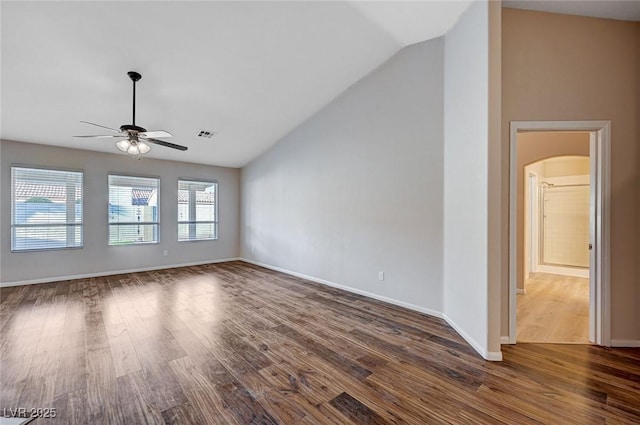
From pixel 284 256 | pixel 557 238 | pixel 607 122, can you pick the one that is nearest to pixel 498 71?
pixel 607 122

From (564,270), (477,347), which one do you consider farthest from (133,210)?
(564,270)

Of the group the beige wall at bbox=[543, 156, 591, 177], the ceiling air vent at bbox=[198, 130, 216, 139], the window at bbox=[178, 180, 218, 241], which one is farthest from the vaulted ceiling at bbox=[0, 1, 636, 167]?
the beige wall at bbox=[543, 156, 591, 177]

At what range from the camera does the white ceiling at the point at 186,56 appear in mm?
2805

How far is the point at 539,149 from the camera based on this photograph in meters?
4.14

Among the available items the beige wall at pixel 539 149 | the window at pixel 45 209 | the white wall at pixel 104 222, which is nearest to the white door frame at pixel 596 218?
the beige wall at pixel 539 149

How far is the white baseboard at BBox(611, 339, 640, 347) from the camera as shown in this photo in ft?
8.46

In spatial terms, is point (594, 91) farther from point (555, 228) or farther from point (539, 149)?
point (555, 228)

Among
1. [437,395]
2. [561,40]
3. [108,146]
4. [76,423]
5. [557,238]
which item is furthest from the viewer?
[557,238]

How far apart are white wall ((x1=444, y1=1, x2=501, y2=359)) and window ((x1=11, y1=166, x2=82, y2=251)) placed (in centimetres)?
671

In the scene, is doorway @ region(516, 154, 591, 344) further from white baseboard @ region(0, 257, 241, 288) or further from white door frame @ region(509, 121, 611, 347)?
white baseboard @ region(0, 257, 241, 288)

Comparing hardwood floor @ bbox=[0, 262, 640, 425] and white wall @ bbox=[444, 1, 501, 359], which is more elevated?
white wall @ bbox=[444, 1, 501, 359]

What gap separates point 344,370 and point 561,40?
3763mm

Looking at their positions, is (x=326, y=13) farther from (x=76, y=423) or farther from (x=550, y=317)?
(x=550, y=317)

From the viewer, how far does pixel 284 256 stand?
5.98 metres
